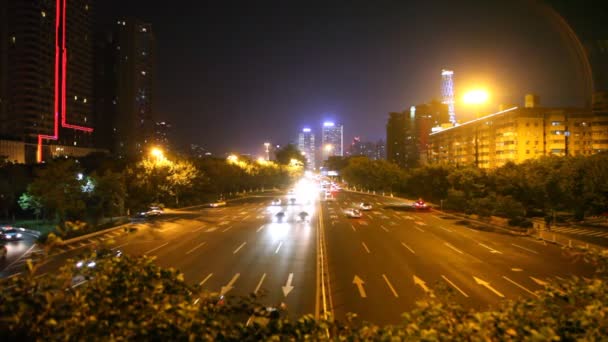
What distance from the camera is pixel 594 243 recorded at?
3117 centimetres

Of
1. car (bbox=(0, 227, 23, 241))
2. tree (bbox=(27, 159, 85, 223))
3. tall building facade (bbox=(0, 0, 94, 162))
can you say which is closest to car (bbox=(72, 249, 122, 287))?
car (bbox=(0, 227, 23, 241))

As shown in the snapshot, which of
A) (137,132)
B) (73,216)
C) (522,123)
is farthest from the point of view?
(137,132)

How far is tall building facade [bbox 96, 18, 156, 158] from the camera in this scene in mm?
146500

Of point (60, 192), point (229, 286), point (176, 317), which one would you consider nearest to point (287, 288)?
point (229, 286)

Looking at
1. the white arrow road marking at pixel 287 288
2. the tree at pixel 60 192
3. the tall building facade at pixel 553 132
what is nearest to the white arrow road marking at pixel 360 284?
the white arrow road marking at pixel 287 288

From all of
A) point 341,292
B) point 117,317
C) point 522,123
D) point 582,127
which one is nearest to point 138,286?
point 117,317

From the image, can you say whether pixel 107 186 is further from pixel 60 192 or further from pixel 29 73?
pixel 29 73

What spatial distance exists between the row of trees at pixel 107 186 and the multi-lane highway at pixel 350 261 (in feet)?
19.3

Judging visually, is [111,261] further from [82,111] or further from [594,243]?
[82,111]

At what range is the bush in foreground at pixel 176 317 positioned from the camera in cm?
475

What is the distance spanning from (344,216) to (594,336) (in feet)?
148

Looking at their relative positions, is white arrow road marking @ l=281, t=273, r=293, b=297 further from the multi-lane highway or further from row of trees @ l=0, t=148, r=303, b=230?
row of trees @ l=0, t=148, r=303, b=230

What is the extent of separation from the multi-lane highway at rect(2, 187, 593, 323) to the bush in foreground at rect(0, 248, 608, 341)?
2.38ft

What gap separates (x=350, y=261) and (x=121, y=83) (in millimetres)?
140894
